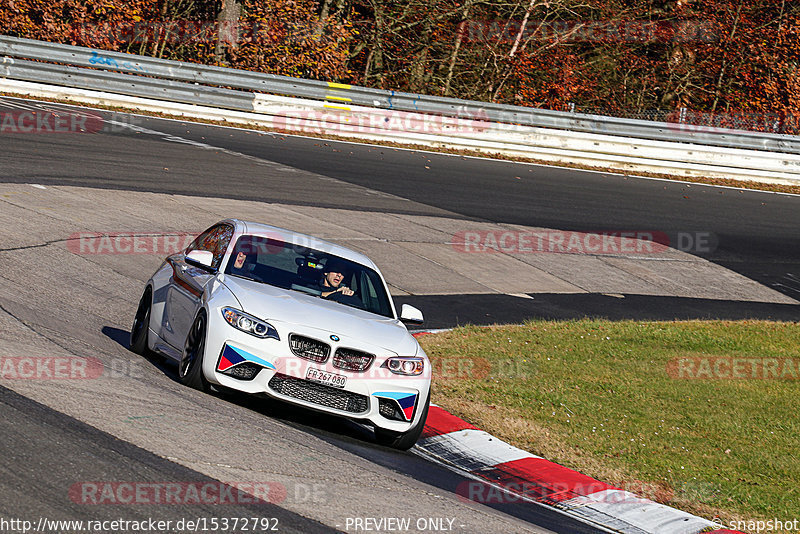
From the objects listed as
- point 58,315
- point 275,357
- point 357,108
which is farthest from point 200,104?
point 275,357

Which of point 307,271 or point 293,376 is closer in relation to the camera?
point 293,376

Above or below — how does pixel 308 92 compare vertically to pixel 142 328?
above

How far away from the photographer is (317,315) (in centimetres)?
805

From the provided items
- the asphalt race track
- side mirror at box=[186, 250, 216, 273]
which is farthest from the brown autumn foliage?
side mirror at box=[186, 250, 216, 273]

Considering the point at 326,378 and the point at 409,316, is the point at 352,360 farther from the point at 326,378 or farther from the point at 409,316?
the point at 409,316

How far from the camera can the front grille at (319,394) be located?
7.67 m

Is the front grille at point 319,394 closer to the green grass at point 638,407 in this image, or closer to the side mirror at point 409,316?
the side mirror at point 409,316

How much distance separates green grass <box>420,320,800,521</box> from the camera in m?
8.11

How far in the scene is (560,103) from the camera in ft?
115

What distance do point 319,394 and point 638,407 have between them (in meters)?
3.67

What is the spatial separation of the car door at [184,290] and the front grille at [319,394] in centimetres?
108

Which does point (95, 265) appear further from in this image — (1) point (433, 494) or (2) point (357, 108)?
(2) point (357, 108)

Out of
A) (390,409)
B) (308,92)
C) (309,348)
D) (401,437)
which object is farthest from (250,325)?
(308,92)

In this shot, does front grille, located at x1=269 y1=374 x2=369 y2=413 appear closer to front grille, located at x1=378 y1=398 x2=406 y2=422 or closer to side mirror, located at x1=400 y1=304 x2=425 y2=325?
front grille, located at x1=378 y1=398 x2=406 y2=422
